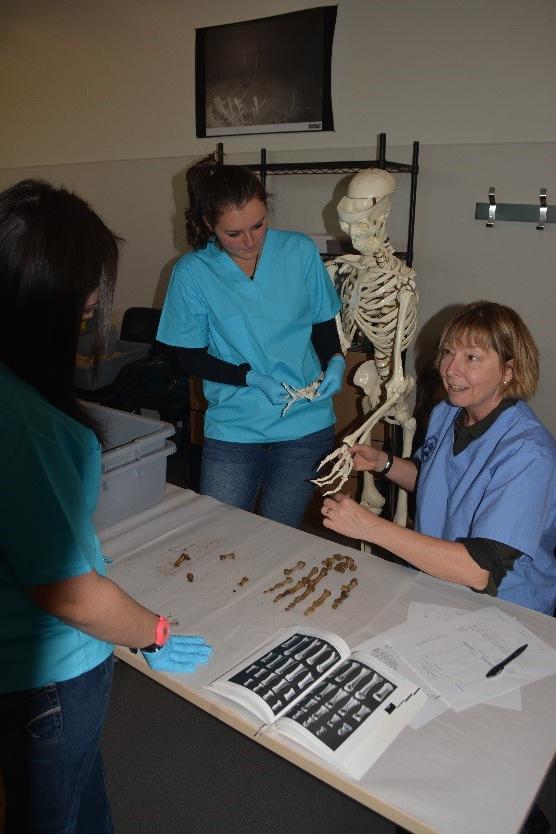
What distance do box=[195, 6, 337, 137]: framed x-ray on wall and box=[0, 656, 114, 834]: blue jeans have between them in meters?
2.99

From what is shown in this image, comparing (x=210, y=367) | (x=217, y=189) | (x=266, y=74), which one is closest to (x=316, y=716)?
(x=210, y=367)

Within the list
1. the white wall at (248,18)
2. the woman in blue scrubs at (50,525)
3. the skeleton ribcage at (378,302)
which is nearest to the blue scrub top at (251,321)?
the skeleton ribcage at (378,302)

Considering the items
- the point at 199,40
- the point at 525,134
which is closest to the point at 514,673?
the point at 525,134

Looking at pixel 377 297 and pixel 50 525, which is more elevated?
pixel 377 297

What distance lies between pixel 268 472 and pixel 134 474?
43 cm

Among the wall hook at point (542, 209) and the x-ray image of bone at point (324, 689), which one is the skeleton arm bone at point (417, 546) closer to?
the x-ray image of bone at point (324, 689)

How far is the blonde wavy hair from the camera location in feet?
4.80

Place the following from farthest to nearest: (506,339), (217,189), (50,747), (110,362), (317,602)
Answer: (110,362) < (217,189) < (506,339) < (317,602) < (50,747)

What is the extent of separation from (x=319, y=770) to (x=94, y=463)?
543mm

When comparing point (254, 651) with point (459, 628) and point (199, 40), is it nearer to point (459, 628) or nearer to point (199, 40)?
point (459, 628)

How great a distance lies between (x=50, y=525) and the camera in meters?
0.78

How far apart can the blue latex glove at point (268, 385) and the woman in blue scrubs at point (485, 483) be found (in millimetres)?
418

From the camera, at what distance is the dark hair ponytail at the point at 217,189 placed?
5.37 feet

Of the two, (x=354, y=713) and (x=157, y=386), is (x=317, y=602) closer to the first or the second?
(x=354, y=713)
